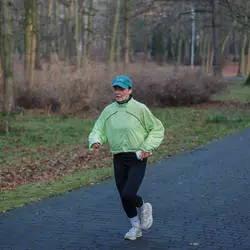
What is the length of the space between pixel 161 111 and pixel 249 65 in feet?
108

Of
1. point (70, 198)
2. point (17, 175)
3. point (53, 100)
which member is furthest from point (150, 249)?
point (53, 100)

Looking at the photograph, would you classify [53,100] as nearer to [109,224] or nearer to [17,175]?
[17,175]

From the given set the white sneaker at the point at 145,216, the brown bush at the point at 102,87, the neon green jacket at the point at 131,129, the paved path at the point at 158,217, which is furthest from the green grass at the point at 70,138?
the neon green jacket at the point at 131,129

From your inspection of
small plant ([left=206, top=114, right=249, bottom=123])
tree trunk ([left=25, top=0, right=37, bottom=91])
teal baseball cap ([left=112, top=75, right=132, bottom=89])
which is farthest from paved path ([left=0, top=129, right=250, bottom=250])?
tree trunk ([left=25, top=0, right=37, bottom=91])

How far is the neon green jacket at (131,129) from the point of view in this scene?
5.75m

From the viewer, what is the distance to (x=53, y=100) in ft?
76.3

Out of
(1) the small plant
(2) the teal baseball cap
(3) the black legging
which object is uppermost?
(2) the teal baseball cap

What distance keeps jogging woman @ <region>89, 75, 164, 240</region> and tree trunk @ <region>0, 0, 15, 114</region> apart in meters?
13.9

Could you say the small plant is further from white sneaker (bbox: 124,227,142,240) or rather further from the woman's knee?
the woman's knee

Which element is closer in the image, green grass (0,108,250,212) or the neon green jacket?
the neon green jacket

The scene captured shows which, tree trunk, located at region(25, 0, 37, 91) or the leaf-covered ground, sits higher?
tree trunk, located at region(25, 0, 37, 91)

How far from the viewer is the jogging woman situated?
5746 mm

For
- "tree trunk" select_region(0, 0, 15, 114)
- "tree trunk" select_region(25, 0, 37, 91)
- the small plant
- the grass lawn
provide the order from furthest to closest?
"tree trunk" select_region(25, 0, 37, 91)
the small plant
"tree trunk" select_region(0, 0, 15, 114)
the grass lawn

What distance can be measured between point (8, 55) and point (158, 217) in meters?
14.1
